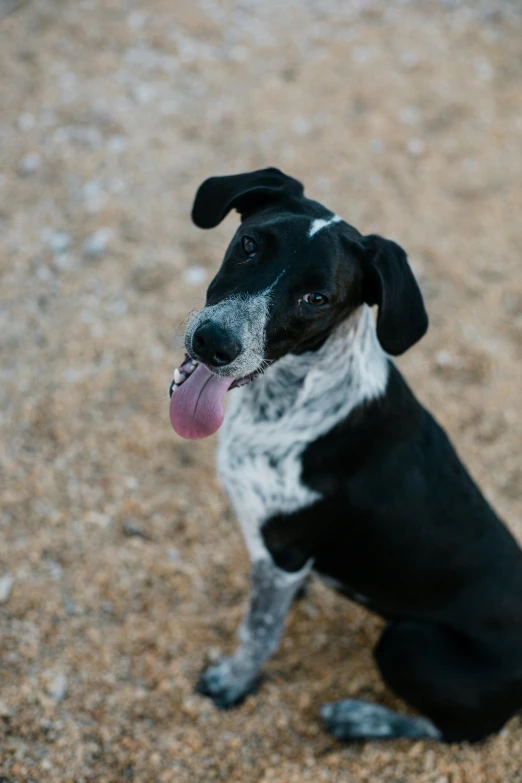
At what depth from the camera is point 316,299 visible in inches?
108

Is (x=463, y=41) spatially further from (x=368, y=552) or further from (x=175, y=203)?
(x=368, y=552)

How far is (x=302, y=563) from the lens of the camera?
131 inches

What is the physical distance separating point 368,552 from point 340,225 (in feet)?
4.66

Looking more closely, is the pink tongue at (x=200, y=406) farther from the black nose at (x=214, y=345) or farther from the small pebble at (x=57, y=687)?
the small pebble at (x=57, y=687)

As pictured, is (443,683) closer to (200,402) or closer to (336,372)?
(336,372)

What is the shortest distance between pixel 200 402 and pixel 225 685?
1.68 meters

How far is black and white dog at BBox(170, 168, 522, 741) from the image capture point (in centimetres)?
273

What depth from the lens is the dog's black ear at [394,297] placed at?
2.74m

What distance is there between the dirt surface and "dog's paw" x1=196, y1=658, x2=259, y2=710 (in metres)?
0.07

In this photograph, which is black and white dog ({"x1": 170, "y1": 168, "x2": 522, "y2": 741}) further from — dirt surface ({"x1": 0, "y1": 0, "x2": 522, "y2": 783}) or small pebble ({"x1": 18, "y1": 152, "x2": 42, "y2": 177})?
small pebble ({"x1": 18, "y1": 152, "x2": 42, "y2": 177})

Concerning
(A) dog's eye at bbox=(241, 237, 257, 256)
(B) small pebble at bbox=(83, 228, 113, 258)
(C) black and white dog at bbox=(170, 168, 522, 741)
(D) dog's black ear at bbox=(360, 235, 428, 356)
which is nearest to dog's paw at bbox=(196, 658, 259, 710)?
(C) black and white dog at bbox=(170, 168, 522, 741)

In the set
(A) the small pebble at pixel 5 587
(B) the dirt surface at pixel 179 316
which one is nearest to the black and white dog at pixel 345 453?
(B) the dirt surface at pixel 179 316

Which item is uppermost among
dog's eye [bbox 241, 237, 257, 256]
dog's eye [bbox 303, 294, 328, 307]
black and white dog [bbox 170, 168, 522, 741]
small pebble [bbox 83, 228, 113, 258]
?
dog's eye [bbox 241, 237, 257, 256]

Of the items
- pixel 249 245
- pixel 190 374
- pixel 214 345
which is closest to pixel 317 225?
pixel 249 245
